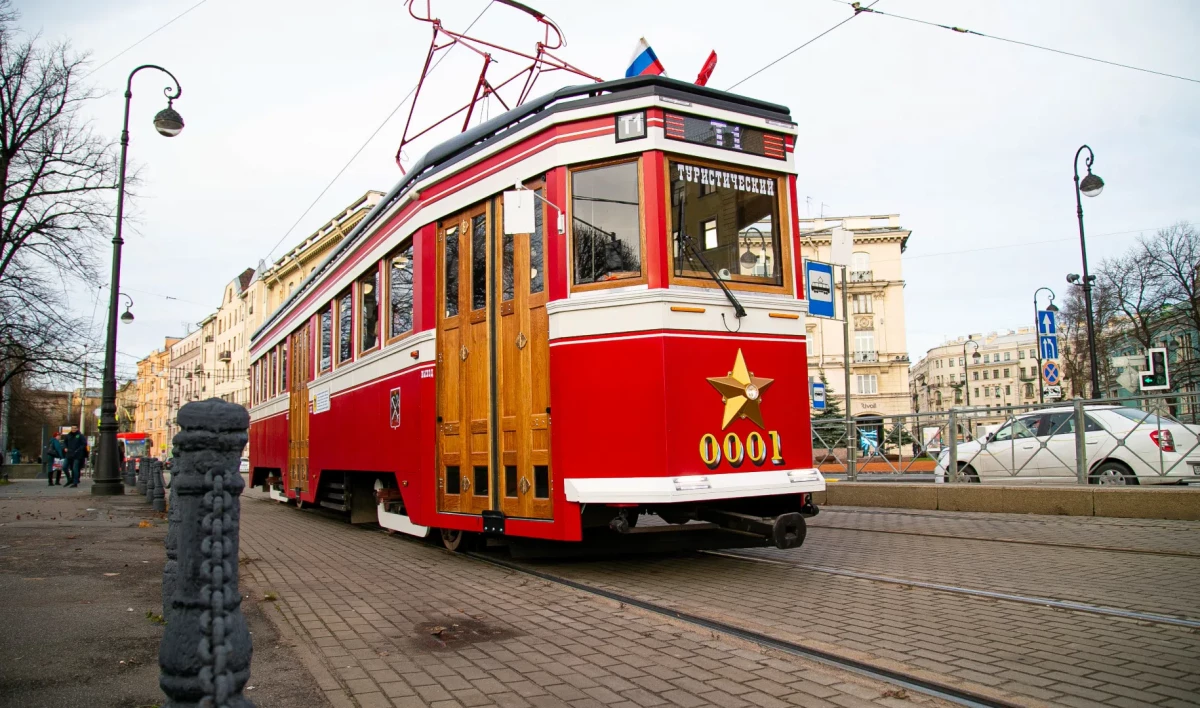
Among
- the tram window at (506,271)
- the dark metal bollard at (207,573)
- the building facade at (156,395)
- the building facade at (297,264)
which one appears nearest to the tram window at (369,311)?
the tram window at (506,271)

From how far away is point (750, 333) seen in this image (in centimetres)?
A: 649

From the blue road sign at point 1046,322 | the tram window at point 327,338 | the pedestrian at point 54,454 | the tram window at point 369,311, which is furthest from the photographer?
the pedestrian at point 54,454

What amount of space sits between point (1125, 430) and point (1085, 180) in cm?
1190

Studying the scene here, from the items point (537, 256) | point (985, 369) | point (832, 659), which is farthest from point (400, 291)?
point (985, 369)

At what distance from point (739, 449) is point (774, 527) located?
28.6 inches

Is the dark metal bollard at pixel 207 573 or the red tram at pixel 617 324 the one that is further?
the red tram at pixel 617 324

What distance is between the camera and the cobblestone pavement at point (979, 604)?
12.6 feet

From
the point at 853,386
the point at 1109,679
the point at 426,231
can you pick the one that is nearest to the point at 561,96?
the point at 426,231

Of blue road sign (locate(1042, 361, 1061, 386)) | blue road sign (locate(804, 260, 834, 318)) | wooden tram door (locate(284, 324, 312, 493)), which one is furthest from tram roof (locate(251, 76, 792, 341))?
blue road sign (locate(1042, 361, 1061, 386))

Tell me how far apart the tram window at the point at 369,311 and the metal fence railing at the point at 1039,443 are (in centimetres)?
558

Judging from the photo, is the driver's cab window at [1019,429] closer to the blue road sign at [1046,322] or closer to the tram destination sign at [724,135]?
the blue road sign at [1046,322]

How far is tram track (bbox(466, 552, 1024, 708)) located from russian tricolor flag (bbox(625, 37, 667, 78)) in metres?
4.34

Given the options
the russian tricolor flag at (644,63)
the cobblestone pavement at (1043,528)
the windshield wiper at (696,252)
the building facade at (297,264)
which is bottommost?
the cobblestone pavement at (1043,528)

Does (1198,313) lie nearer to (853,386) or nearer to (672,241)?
(853,386)
